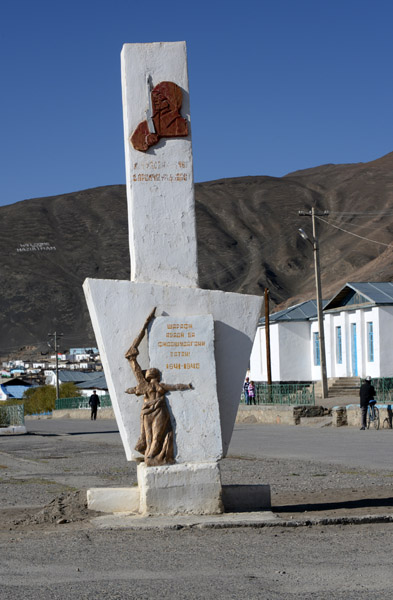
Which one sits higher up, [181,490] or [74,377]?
[74,377]

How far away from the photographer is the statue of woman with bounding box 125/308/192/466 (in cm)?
884

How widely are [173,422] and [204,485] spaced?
670 mm

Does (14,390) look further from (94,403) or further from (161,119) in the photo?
(161,119)

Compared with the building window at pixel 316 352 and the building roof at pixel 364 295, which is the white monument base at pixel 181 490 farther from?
the building window at pixel 316 352

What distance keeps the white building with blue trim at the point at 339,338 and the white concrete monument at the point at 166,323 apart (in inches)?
1258

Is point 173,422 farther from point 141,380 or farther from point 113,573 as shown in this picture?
point 113,573

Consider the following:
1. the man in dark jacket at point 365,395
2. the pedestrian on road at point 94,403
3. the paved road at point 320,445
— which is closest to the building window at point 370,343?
the paved road at point 320,445

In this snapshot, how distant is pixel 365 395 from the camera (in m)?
24.8

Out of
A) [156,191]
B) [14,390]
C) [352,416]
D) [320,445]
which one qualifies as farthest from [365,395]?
[14,390]

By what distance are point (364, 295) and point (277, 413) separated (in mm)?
10735

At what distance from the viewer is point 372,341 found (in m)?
42.0

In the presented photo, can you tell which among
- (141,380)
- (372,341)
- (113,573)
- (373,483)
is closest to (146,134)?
(141,380)

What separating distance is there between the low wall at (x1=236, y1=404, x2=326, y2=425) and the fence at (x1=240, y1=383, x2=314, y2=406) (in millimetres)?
601

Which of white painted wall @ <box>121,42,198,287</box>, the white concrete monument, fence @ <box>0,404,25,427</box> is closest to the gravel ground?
the white concrete monument
